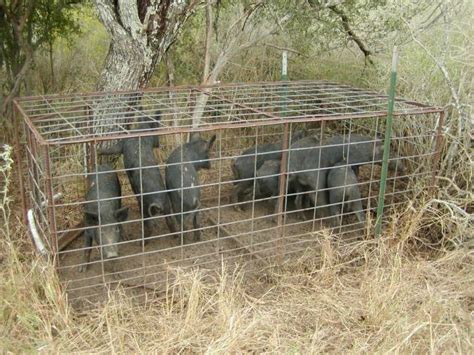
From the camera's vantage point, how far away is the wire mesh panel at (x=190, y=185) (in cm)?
349

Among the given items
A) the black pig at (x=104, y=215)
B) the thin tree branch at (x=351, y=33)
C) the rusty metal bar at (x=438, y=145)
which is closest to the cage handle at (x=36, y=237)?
the black pig at (x=104, y=215)

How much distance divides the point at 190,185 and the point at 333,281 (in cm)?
124

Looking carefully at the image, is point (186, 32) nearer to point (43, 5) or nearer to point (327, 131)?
point (43, 5)

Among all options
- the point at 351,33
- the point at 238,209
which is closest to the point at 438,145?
the point at 238,209

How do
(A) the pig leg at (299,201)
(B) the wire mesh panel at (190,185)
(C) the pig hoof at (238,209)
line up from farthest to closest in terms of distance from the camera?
1. (C) the pig hoof at (238,209)
2. (A) the pig leg at (299,201)
3. (B) the wire mesh panel at (190,185)

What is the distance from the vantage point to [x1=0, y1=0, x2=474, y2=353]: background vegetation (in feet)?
9.40

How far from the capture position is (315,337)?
2.83m

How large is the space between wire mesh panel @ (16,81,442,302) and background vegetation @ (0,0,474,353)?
0.21m

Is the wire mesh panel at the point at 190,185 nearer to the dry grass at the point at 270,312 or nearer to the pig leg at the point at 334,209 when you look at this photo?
the pig leg at the point at 334,209

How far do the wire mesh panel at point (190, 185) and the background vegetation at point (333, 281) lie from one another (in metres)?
0.21

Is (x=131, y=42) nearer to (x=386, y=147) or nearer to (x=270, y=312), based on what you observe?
(x=386, y=147)

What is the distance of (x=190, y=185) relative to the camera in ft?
12.7

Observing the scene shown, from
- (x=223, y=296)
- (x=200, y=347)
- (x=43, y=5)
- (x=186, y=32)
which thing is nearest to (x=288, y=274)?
(x=223, y=296)

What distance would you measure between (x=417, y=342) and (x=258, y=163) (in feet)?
7.58
